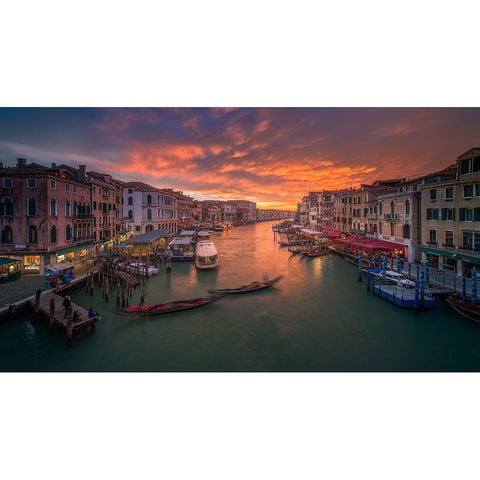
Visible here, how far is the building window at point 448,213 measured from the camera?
16.8m

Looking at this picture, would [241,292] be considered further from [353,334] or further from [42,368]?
[42,368]

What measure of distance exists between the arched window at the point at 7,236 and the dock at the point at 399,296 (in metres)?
26.8

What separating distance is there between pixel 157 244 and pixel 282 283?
1813cm

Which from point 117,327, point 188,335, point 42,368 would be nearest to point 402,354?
point 188,335

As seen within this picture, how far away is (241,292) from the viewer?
55.2 feet

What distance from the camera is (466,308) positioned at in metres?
12.2

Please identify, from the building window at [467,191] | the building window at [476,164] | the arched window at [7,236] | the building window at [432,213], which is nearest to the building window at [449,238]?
the building window at [432,213]

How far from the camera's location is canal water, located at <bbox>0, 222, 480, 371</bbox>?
9.15 metres

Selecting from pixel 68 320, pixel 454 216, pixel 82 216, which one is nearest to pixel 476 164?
pixel 454 216

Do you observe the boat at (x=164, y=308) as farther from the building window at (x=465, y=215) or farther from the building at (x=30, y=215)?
the building window at (x=465, y=215)

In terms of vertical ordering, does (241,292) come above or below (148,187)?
below

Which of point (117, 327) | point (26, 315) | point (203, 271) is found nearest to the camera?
point (117, 327)

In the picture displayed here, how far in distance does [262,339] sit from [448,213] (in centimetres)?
1716

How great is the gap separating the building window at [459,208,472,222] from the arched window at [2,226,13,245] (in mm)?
32327
